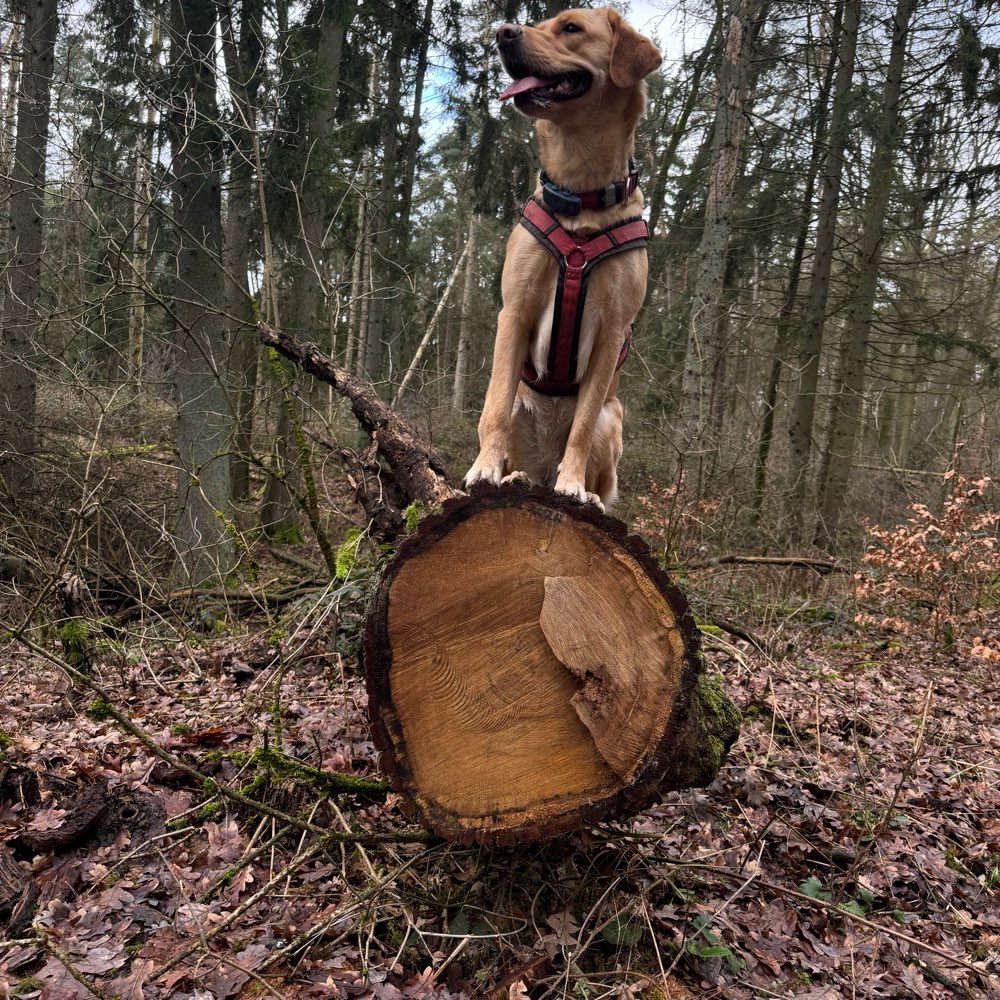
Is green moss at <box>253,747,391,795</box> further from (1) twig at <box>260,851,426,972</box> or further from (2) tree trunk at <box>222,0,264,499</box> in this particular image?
(2) tree trunk at <box>222,0,264,499</box>

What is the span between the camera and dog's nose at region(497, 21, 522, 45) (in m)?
3.03

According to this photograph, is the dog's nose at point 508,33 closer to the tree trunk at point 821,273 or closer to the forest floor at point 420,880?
the forest floor at point 420,880

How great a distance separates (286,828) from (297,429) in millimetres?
3074

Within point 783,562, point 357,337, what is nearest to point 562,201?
point 783,562

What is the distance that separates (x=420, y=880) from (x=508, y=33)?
3499mm

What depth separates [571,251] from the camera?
3293mm

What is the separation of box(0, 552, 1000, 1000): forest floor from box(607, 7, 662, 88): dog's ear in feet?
9.23

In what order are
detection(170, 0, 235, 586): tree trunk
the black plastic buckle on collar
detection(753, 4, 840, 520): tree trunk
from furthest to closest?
detection(753, 4, 840, 520): tree trunk < detection(170, 0, 235, 586): tree trunk < the black plastic buckle on collar

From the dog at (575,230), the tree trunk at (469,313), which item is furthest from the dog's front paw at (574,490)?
the tree trunk at (469,313)

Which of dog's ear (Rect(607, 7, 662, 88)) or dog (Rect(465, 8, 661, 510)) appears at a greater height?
dog's ear (Rect(607, 7, 662, 88))

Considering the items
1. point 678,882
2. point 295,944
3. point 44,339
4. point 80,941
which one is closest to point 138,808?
point 80,941

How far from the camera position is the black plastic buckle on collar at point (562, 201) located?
328 cm

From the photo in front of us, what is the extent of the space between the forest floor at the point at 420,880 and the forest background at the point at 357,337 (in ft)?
0.20

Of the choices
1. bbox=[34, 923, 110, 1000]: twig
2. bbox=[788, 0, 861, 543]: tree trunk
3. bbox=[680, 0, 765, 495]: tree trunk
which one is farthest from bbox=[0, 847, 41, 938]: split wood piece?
bbox=[788, 0, 861, 543]: tree trunk
